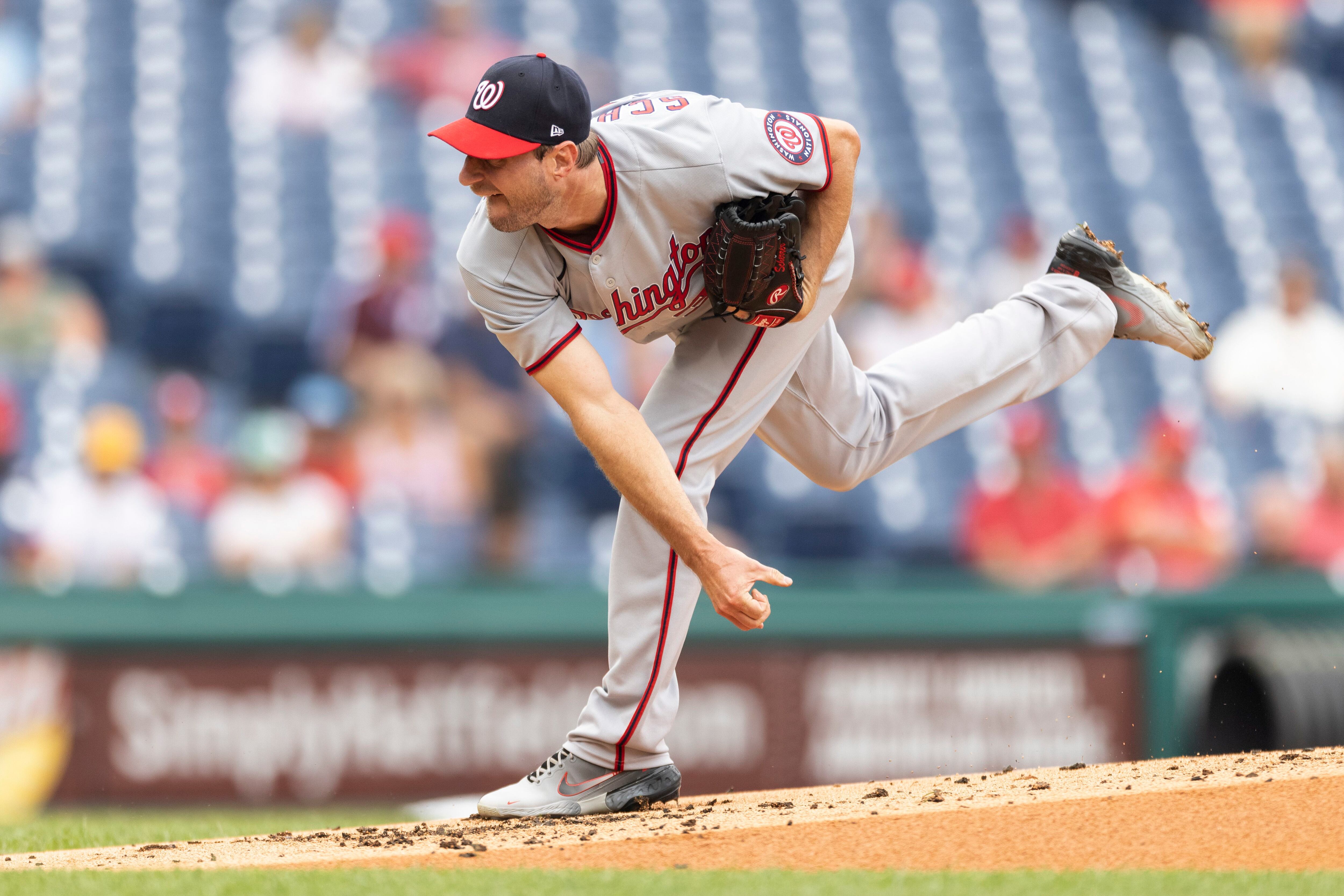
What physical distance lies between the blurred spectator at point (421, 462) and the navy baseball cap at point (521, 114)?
4524 mm

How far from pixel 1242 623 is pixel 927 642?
1.31 meters

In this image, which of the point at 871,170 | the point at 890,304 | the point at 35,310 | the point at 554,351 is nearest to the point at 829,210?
the point at 554,351

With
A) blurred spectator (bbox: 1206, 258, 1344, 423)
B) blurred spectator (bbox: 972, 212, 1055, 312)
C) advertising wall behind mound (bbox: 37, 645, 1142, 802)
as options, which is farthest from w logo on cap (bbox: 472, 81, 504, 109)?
blurred spectator (bbox: 1206, 258, 1344, 423)

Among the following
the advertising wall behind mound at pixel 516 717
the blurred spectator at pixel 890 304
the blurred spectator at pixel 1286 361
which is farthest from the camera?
the blurred spectator at pixel 1286 361

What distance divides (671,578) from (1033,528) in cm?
418

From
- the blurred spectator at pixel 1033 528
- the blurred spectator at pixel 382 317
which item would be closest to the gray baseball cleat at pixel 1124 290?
the blurred spectator at pixel 1033 528

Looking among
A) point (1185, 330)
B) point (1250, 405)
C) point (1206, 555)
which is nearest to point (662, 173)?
point (1185, 330)

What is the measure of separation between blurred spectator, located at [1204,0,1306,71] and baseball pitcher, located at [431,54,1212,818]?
27.7 ft

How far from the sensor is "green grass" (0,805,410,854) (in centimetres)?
390

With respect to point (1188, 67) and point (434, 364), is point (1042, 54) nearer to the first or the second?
point (1188, 67)

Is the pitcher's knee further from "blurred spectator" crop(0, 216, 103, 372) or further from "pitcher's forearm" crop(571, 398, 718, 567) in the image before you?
"blurred spectator" crop(0, 216, 103, 372)

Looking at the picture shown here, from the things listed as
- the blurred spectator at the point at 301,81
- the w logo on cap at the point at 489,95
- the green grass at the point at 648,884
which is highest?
the blurred spectator at the point at 301,81

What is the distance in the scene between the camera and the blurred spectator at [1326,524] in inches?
300

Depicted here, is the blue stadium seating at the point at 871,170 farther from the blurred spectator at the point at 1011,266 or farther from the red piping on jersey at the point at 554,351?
the red piping on jersey at the point at 554,351
